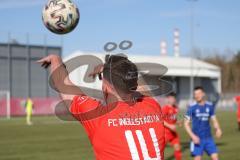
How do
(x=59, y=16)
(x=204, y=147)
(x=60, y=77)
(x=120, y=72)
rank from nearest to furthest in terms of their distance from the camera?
1. (x=120, y=72)
2. (x=60, y=77)
3. (x=59, y=16)
4. (x=204, y=147)

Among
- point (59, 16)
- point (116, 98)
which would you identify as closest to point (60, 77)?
point (116, 98)

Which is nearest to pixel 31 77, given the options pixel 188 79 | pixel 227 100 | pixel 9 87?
pixel 9 87

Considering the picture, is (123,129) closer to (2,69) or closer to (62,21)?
(62,21)

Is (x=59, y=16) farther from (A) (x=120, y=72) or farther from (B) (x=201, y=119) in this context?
(B) (x=201, y=119)

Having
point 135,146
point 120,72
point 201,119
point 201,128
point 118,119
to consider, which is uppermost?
point 120,72

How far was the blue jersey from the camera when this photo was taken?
1224 centimetres

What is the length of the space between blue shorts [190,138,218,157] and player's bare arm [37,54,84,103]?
806 centimetres

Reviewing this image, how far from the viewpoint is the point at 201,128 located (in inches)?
482

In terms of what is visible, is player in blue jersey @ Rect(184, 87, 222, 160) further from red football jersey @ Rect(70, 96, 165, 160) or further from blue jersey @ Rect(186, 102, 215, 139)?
red football jersey @ Rect(70, 96, 165, 160)

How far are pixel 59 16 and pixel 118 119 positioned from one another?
1346 mm

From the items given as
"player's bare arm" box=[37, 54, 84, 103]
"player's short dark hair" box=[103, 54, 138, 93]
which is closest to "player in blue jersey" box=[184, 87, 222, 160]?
"player's bare arm" box=[37, 54, 84, 103]

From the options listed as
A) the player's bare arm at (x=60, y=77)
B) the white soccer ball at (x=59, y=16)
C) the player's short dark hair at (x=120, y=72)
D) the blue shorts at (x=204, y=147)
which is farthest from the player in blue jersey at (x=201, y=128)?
the player's short dark hair at (x=120, y=72)

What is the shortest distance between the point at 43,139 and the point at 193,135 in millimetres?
11270

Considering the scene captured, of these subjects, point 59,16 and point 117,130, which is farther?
point 59,16
